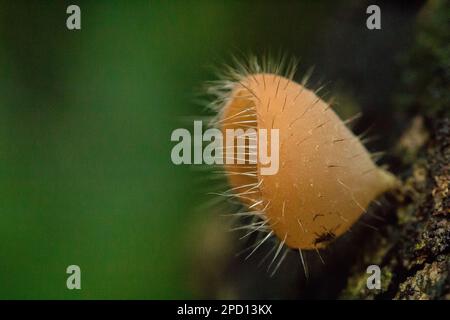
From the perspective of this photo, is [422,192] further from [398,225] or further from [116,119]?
[116,119]

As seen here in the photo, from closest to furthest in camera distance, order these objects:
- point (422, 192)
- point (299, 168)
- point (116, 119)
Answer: point (299, 168) → point (422, 192) → point (116, 119)

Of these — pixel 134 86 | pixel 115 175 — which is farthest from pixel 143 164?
pixel 134 86

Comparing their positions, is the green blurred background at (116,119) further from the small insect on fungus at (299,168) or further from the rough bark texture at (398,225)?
the small insect on fungus at (299,168)

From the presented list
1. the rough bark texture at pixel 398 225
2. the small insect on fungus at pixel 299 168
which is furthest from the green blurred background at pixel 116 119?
the small insect on fungus at pixel 299 168

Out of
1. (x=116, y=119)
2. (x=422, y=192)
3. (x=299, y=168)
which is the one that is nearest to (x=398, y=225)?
(x=422, y=192)

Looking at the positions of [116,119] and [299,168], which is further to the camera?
[116,119]

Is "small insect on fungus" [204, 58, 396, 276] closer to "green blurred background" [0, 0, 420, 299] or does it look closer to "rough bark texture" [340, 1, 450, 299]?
"rough bark texture" [340, 1, 450, 299]
